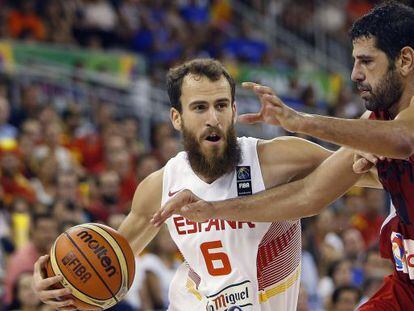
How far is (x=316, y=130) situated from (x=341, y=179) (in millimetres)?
1053

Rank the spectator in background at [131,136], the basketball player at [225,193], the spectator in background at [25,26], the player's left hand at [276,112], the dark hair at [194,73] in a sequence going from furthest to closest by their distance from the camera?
the spectator in background at [25,26]
the spectator in background at [131,136]
the dark hair at [194,73]
the basketball player at [225,193]
the player's left hand at [276,112]

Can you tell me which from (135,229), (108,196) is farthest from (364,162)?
(108,196)

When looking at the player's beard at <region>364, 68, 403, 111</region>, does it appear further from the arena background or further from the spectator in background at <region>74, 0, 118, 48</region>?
the spectator in background at <region>74, 0, 118, 48</region>

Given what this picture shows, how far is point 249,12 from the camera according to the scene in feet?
60.1

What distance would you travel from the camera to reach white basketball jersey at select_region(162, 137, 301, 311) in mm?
5246

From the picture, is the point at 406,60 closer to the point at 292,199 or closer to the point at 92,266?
the point at 292,199

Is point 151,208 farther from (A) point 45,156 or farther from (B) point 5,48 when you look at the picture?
(B) point 5,48

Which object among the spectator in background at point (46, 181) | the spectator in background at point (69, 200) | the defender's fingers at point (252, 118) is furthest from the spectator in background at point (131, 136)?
the defender's fingers at point (252, 118)

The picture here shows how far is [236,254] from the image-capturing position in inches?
207

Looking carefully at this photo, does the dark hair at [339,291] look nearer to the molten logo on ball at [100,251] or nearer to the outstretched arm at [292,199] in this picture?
the outstretched arm at [292,199]

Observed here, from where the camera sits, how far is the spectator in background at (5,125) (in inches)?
423

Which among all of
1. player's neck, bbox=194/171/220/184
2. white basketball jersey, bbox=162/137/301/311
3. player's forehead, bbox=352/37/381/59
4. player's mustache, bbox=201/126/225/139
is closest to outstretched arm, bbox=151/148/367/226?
white basketball jersey, bbox=162/137/301/311

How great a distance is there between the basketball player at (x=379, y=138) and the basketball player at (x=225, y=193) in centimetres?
19

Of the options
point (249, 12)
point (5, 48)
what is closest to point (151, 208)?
point (5, 48)
